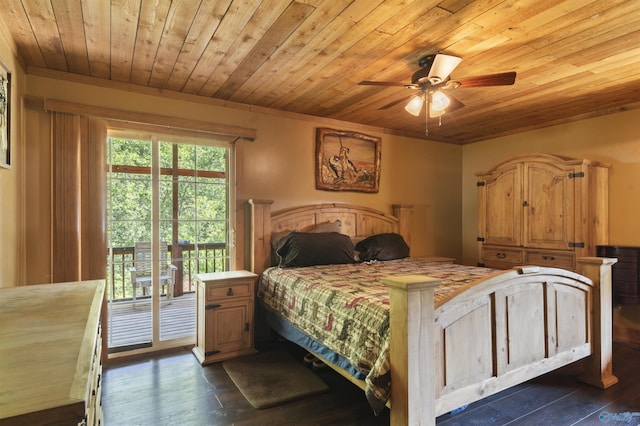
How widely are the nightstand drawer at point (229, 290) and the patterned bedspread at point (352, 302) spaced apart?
0.20 m

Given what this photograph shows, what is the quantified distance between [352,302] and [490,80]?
5.74 feet

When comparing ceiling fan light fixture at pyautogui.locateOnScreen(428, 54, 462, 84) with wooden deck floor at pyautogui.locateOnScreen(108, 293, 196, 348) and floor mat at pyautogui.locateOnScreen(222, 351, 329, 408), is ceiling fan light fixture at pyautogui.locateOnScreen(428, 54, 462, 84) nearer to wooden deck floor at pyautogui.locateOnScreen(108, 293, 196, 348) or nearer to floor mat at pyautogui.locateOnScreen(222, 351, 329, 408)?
floor mat at pyautogui.locateOnScreen(222, 351, 329, 408)

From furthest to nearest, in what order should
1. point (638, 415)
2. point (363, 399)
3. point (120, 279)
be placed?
point (120, 279)
point (363, 399)
point (638, 415)

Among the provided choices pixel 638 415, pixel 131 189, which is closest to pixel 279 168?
pixel 131 189

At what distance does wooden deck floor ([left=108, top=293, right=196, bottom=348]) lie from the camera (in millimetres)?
3240

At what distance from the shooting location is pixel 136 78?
3.05 m

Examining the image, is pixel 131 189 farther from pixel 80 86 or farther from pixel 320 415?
pixel 320 415

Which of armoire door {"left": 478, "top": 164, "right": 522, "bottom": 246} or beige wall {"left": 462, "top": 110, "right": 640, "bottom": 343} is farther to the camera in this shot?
armoire door {"left": 478, "top": 164, "right": 522, "bottom": 246}

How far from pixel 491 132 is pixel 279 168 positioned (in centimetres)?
303

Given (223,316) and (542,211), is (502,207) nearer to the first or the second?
(542,211)

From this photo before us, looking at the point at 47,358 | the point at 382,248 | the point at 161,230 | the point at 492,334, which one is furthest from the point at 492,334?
the point at 161,230

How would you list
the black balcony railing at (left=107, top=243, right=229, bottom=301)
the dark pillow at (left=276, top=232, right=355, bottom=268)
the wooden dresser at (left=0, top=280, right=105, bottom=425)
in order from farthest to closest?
1. the dark pillow at (left=276, top=232, right=355, bottom=268)
2. the black balcony railing at (left=107, top=243, right=229, bottom=301)
3. the wooden dresser at (left=0, top=280, right=105, bottom=425)

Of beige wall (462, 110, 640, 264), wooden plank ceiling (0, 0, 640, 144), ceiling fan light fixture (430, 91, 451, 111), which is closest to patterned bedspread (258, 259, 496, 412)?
ceiling fan light fixture (430, 91, 451, 111)

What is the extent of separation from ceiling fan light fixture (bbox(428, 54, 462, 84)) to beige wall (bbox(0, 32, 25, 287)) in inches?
111
